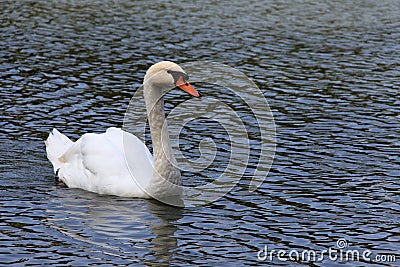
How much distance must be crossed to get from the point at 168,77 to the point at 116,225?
90.8 inches

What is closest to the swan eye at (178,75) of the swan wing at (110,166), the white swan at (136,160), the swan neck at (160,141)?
the white swan at (136,160)

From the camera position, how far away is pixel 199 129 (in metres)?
16.7

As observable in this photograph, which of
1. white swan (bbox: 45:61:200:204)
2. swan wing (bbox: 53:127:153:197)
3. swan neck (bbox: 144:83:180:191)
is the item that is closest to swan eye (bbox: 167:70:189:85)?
white swan (bbox: 45:61:200:204)

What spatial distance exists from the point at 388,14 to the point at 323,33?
184 inches

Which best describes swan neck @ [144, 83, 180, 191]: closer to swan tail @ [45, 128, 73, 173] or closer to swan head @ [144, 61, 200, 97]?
swan head @ [144, 61, 200, 97]

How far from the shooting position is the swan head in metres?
12.0

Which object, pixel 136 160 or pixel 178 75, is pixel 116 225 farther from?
pixel 178 75

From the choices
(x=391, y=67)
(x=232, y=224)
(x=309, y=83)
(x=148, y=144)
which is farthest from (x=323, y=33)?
(x=232, y=224)

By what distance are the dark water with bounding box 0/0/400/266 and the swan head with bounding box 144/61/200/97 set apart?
181cm

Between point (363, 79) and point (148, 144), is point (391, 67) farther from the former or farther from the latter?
point (148, 144)

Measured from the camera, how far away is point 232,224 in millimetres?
11562

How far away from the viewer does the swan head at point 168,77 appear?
1199 centimetres

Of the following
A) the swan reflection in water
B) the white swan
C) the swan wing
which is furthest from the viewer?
the swan wing

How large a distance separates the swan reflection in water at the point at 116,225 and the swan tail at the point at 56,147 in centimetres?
95
